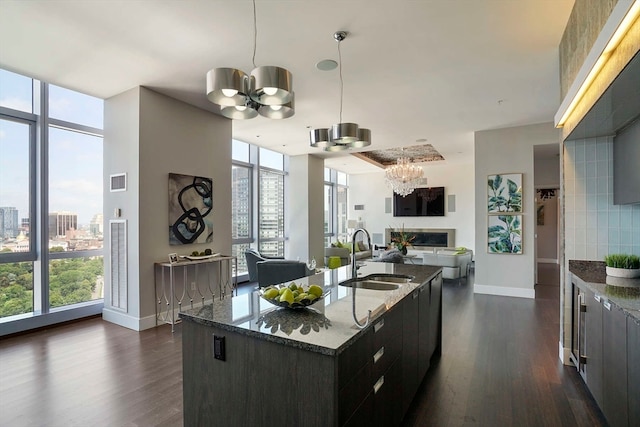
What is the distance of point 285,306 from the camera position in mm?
1755

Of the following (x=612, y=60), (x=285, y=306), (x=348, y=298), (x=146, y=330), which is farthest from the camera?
(x=146, y=330)

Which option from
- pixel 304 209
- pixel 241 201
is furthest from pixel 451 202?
pixel 241 201

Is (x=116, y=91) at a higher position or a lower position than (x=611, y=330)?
higher

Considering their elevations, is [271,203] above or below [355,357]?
above

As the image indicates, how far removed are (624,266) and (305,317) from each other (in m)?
2.70

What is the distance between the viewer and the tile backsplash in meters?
3.10

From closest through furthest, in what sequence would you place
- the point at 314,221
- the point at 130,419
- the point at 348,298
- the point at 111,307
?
1. the point at 348,298
2. the point at 130,419
3. the point at 111,307
4. the point at 314,221

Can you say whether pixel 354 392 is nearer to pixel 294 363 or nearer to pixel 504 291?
pixel 294 363

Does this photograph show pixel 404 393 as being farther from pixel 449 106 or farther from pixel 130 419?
pixel 449 106

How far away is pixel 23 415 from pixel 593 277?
4.48 m

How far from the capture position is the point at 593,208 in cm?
319

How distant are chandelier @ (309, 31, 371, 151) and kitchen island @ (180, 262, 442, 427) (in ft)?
4.67

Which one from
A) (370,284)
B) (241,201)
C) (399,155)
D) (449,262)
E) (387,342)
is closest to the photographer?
(387,342)

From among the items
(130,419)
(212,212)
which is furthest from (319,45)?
(130,419)
